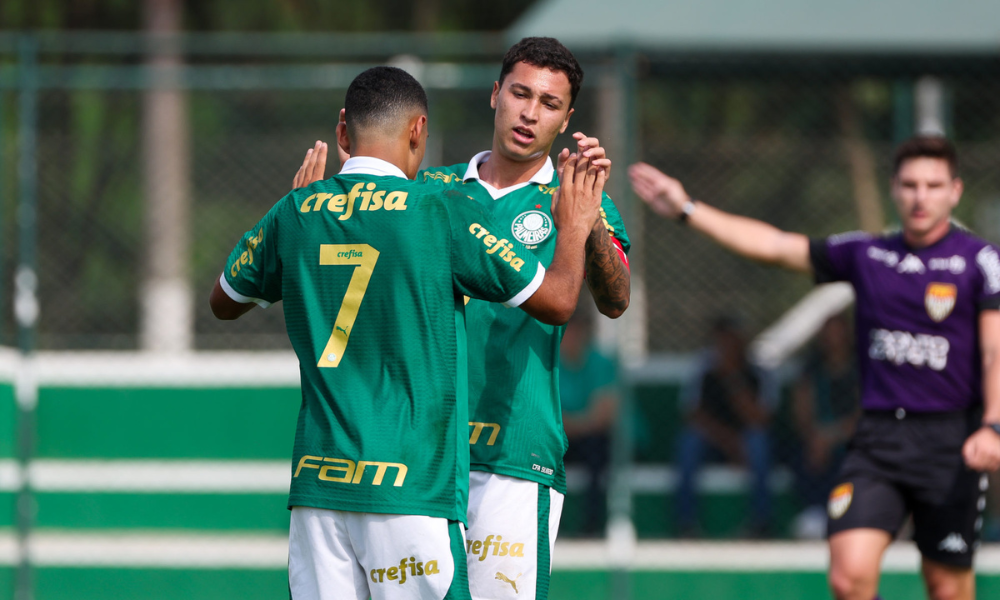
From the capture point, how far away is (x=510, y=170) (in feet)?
11.6

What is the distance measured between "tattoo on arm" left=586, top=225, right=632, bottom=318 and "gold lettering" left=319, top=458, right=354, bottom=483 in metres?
0.88

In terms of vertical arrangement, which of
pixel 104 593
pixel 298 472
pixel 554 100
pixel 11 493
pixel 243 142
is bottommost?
pixel 104 593

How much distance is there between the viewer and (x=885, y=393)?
4.88 metres

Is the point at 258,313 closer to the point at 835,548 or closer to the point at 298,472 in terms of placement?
the point at 835,548

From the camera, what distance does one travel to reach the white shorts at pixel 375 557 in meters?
2.73

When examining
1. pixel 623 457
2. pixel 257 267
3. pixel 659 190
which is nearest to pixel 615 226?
pixel 257 267

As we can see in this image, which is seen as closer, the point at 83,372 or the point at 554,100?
the point at 554,100

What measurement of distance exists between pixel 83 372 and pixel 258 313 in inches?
96.1

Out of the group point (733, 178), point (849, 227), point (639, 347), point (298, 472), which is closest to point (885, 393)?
point (298, 472)

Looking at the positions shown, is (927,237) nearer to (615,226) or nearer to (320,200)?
(615,226)

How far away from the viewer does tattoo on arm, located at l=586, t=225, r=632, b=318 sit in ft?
10.0

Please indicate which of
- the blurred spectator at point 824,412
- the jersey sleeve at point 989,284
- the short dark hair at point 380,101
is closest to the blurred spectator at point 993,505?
the blurred spectator at point 824,412

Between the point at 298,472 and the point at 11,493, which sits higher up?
the point at 298,472

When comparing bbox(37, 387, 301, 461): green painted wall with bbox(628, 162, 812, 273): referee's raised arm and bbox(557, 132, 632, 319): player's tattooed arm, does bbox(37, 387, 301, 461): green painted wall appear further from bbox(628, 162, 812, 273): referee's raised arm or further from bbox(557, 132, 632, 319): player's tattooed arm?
bbox(557, 132, 632, 319): player's tattooed arm
